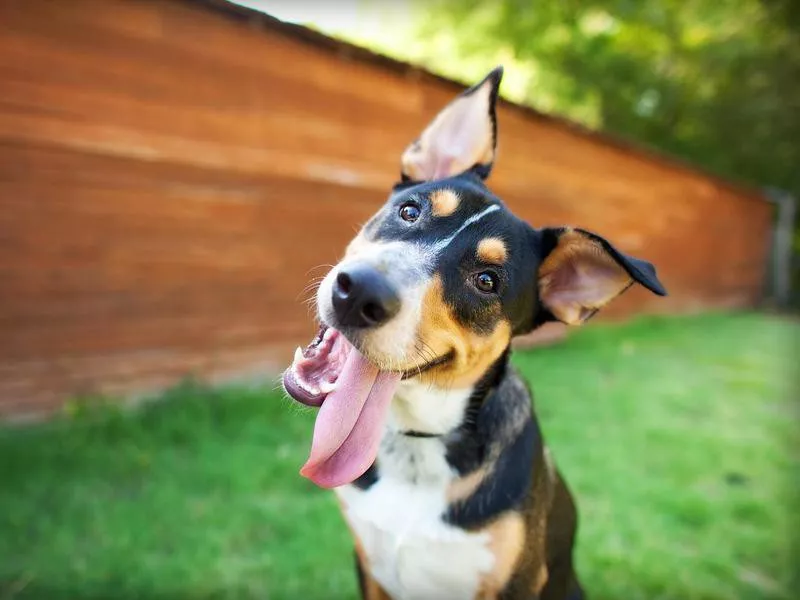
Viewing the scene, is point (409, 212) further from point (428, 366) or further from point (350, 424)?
point (350, 424)

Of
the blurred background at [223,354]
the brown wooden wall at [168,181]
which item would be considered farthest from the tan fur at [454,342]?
the brown wooden wall at [168,181]

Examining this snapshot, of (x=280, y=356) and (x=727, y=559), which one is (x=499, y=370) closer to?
(x=727, y=559)

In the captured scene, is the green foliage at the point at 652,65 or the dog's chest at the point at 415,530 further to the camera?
the green foliage at the point at 652,65

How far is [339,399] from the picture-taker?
1860mm

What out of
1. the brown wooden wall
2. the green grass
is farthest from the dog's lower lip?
the brown wooden wall

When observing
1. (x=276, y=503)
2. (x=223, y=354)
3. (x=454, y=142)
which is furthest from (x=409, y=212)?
(x=223, y=354)

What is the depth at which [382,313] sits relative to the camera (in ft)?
5.54

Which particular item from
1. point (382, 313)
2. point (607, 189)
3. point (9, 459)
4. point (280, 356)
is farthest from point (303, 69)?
point (607, 189)

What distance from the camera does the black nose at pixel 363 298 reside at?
1.65 metres

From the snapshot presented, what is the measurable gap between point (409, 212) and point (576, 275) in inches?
28.9

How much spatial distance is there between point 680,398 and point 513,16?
9.15 meters

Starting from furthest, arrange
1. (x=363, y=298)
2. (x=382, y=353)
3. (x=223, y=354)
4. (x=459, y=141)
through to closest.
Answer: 1. (x=223, y=354)
2. (x=459, y=141)
3. (x=382, y=353)
4. (x=363, y=298)

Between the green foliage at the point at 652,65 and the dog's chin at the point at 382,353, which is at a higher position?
the green foliage at the point at 652,65

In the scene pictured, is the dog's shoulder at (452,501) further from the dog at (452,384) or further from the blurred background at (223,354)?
the blurred background at (223,354)
